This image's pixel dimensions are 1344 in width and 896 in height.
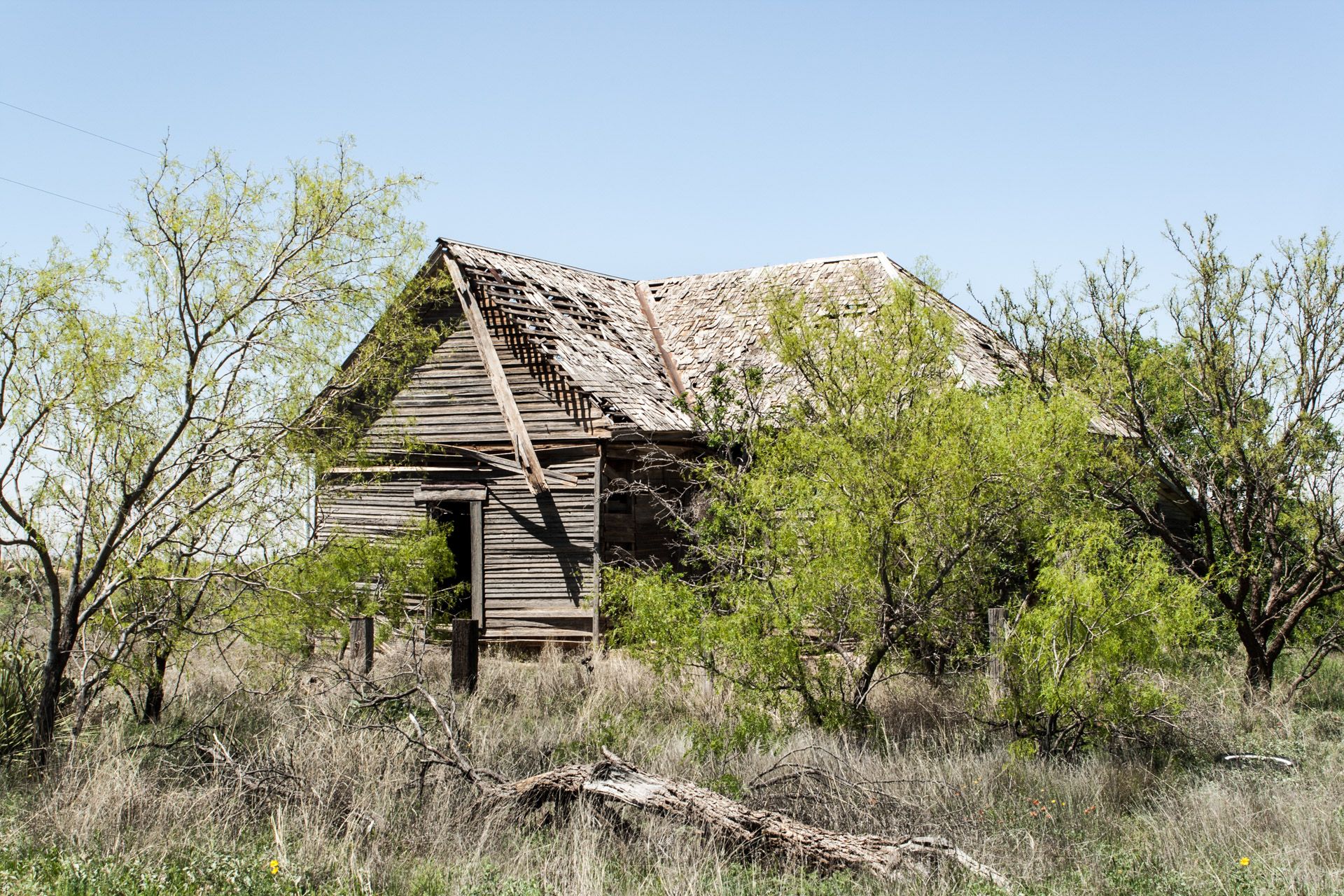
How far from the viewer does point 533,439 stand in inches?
500

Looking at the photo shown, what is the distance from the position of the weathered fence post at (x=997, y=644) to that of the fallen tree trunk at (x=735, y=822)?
7.36 ft

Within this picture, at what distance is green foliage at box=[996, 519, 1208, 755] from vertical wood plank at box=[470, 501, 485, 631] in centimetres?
767

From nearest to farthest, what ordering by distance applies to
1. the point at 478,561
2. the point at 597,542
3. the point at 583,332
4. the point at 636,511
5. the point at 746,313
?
the point at 597,542
the point at 636,511
the point at 478,561
the point at 583,332
the point at 746,313

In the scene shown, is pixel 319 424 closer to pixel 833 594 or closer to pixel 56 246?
pixel 56 246

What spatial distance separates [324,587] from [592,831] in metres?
3.75

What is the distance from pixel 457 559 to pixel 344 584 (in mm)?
5588

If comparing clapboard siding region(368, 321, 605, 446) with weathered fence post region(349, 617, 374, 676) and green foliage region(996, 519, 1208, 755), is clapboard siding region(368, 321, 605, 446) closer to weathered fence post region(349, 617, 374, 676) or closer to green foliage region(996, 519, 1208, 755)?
weathered fence post region(349, 617, 374, 676)

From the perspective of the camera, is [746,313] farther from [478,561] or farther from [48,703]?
[48,703]

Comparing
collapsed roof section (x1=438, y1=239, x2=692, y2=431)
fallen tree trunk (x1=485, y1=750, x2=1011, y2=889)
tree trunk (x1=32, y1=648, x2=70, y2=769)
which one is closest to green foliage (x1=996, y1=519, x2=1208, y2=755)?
fallen tree trunk (x1=485, y1=750, x2=1011, y2=889)

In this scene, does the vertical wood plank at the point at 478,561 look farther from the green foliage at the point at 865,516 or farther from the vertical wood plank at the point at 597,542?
the green foliage at the point at 865,516

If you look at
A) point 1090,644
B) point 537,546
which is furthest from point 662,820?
point 537,546

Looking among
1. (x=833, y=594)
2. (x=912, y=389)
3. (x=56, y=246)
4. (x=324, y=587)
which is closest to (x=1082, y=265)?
(x=912, y=389)

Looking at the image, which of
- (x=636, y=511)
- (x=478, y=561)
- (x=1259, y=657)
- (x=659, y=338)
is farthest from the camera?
(x=659, y=338)

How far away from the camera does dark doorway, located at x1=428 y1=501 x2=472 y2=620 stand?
41.6ft
